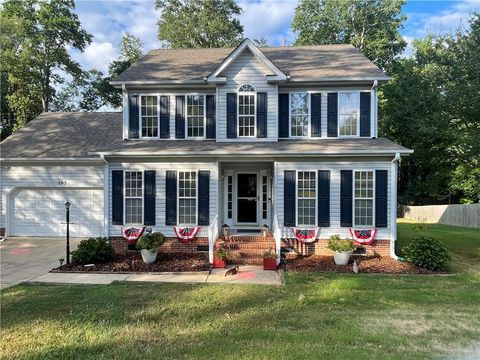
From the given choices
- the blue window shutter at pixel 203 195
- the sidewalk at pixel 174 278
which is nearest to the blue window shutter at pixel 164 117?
the blue window shutter at pixel 203 195

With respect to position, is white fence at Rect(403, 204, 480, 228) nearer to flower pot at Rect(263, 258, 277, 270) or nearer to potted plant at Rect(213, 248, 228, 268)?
flower pot at Rect(263, 258, 277, 270)

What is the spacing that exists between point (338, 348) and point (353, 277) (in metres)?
4.01

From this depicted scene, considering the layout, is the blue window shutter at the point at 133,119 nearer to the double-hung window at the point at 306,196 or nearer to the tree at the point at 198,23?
the double-hung window at the point at 306,196

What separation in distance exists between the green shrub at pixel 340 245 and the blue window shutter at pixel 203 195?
3959 millimetres

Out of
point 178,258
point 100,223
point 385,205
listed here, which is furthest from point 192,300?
point 100,223

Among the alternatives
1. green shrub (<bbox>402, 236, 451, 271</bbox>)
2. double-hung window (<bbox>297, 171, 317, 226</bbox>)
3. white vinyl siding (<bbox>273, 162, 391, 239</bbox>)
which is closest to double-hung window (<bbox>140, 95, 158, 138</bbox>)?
white vinyl siding (<bbox>273, 162, 391, 239</bbox>)

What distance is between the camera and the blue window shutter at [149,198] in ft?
36.0

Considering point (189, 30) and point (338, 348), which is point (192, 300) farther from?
point (189, 30)

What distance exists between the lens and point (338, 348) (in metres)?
4.49

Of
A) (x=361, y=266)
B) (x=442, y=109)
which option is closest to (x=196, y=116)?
(x=361, y=266)

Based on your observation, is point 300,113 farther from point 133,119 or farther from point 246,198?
point 133,119

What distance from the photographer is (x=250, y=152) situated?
34.2 ft

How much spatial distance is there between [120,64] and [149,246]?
25.1 meters

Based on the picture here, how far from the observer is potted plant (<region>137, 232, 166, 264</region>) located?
31.3 ft
